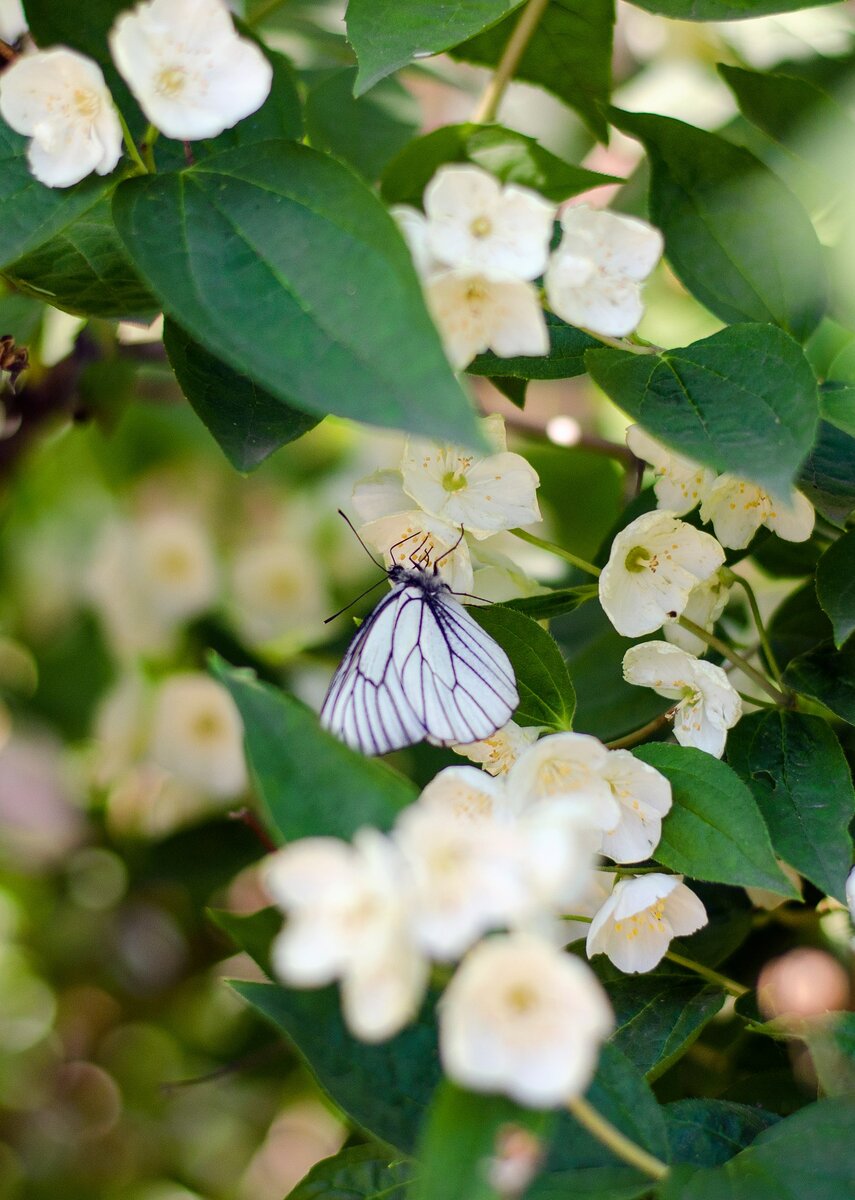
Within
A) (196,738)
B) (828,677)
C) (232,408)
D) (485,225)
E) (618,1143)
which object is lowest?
(196,738)

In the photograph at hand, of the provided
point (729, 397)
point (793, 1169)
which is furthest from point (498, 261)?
point (793, 1169)

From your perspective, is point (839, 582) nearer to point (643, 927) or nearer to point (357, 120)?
point (643, 927)

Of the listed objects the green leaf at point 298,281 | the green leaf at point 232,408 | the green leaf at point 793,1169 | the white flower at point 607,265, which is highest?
the green leaf at point 298,281

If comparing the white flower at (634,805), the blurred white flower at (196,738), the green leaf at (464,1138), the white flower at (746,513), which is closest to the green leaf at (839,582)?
the white flower at (746,513)

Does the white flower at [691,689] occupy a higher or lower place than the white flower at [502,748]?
lower

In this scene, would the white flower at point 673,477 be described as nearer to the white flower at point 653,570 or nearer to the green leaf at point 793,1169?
the white flower at point 653,570

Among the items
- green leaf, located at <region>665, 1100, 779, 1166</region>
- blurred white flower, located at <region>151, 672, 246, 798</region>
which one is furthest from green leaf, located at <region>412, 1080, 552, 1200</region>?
blurred white flower, located at <region>151, 672, 246, 798</region>

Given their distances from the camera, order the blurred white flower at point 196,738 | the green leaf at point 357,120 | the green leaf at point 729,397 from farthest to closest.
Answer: the blurred white flower at point 196,738
the green leaf at point 357,120
the green leaf at point 729,397
